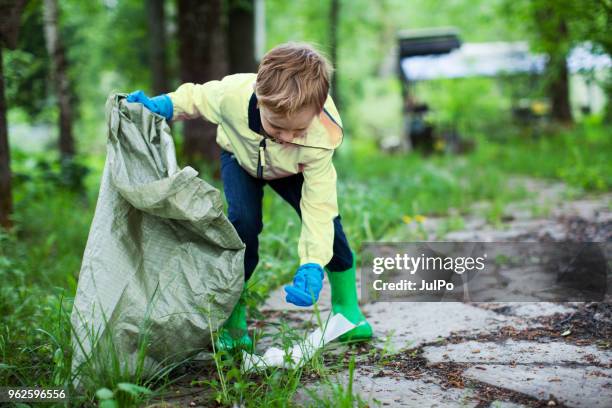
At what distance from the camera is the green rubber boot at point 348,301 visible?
8.73 feet

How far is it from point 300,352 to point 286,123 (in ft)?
2.76

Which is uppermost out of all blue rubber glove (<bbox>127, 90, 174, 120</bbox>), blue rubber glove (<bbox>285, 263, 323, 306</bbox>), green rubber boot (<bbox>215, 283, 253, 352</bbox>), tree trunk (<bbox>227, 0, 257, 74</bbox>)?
tree trunk (<bbox>227, 0, 257, 74</bbox>)

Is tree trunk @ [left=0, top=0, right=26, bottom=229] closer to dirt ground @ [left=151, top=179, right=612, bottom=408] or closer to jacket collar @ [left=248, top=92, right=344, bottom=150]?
dirt ground @ [left=151, top=179, right=612, bottom=408]

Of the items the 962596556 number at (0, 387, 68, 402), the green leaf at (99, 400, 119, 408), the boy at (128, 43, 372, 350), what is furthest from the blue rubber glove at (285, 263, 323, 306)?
the 962596556 number at (0, 387, 68, 402)

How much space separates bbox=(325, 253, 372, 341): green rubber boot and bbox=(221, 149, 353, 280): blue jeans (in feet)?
0.40

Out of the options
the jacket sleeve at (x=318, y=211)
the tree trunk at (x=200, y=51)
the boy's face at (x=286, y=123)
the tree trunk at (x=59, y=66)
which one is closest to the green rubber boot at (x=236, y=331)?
the jacket sleeve at (x=318, y=211)

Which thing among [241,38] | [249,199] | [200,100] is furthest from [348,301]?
[241,38]

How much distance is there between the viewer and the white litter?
87.4 inches

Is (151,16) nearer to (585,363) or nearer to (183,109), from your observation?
(183,109)

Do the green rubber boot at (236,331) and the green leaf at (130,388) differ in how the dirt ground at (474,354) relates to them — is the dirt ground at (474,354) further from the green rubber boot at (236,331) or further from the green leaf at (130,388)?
the green leaf at (130,388)

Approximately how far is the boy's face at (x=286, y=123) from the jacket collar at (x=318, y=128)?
4 centimetres

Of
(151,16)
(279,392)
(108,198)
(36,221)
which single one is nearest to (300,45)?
(108,198)

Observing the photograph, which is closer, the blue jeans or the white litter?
the white litter

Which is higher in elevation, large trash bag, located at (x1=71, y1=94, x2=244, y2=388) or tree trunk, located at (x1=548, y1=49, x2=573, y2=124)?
tree trunk, located at (x1=548, y1=49, x2=573, y2=124)
